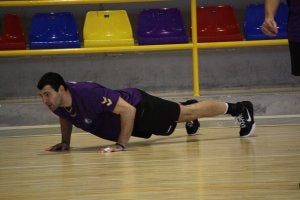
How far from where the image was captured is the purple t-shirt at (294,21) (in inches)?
128

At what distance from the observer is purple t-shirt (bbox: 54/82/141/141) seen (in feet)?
15.9

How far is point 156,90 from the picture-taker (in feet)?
26.4

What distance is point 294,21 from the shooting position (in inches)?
129

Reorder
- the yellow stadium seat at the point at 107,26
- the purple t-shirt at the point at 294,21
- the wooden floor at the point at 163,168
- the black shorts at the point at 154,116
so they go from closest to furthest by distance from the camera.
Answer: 1. the purple t-shirt at the point at 294,21
2. the wooden floor at the point at 163,168
3. the black shorts at the point at 154,116
4. the yellow stadium seat at the point at 107,26

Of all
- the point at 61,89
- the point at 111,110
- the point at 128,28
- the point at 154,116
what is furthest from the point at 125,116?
the point at 128,28

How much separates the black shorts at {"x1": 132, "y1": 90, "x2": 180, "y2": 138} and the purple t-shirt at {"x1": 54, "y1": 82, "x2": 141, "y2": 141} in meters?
0.10

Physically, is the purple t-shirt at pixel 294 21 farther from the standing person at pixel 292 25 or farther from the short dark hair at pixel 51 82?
the short dark hair at pixel 51 82

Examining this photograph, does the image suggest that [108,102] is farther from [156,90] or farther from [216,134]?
[156,90]

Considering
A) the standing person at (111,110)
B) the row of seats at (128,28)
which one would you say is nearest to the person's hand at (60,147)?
the standing person at (111,110)

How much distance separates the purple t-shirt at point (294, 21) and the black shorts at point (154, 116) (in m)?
1.99

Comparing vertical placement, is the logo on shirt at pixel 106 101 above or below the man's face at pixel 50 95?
below

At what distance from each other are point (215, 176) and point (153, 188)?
17.7 inches

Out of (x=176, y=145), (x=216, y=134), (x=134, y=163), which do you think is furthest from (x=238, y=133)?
(x=134, y=163)

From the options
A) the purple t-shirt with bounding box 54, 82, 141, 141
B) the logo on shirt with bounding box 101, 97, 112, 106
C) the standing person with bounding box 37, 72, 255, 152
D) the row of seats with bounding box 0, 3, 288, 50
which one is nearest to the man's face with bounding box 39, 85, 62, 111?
the standing person with bounding box 37, 72, 255, 152
